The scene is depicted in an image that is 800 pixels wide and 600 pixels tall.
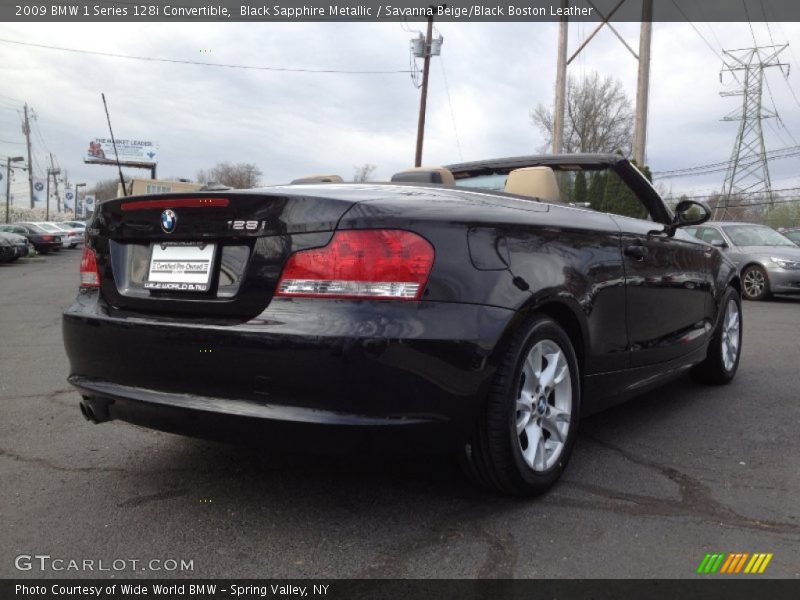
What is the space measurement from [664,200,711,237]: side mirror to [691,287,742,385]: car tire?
2.65 ft

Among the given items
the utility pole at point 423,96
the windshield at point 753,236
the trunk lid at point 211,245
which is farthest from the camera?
the utility pole at point 423,96

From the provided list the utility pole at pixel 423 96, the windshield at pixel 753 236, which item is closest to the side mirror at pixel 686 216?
the windshield at pixel 753 236

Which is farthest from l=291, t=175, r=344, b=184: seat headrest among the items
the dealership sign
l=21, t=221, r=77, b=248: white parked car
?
the dealership sign

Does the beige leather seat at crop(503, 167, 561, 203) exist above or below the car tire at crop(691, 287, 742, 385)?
above

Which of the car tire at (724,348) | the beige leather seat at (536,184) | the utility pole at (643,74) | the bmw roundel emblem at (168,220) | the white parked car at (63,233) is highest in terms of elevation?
the utility pole at (643,74)

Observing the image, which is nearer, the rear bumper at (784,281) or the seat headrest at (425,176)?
the seat headrest at (425,176)

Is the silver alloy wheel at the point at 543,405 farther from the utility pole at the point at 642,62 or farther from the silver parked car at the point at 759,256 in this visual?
the utility pole at the point at 642,62

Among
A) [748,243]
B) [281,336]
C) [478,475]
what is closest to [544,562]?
[478,475]

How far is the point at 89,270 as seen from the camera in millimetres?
3000

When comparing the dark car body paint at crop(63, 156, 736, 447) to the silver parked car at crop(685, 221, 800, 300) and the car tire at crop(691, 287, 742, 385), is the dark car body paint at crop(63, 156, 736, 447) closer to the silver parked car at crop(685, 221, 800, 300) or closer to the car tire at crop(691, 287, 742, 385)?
the car tire at crop(691, 287, 742, 385)

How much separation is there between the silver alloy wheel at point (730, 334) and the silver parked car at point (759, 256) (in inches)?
289

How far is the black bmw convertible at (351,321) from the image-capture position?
7.48 ft

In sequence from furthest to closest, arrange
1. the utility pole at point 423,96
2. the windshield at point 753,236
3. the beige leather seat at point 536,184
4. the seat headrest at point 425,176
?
the utility pole at point 423,96, the windshield at point 753,236, the beige leather seat at point 536,184, the seat headrest at point 425,176

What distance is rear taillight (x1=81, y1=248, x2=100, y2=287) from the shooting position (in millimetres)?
2941
